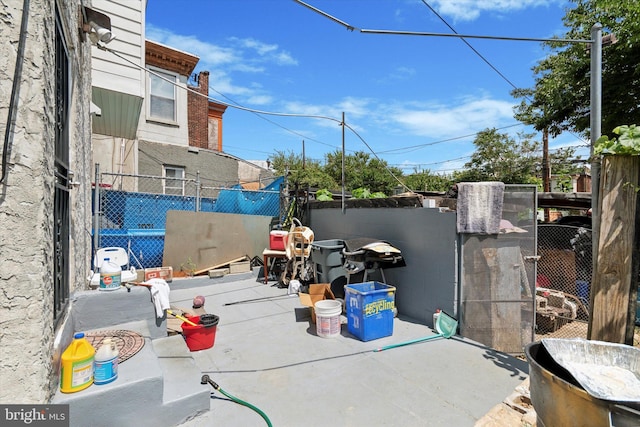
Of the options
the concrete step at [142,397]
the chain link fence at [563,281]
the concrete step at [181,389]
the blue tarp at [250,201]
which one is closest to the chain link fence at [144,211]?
the blue tarp at [250,201]

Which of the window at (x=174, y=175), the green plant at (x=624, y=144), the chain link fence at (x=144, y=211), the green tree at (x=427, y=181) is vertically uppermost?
the green tree at (x=427, y=181)

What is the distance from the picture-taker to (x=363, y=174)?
25.1 meters

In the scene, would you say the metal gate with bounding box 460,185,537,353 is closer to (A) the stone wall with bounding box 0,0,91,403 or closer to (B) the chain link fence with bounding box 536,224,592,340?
(B) the chain link fence with bounding box 536,224,592,340

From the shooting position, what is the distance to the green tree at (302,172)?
2253 centimetres

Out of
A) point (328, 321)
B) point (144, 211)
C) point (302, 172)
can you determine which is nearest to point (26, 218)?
point (328, 321)

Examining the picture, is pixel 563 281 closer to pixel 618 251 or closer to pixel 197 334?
pixel 618 251

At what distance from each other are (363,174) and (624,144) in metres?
22.6

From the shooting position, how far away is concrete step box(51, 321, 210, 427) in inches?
80.7

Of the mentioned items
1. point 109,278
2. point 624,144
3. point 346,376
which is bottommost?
point 346,376

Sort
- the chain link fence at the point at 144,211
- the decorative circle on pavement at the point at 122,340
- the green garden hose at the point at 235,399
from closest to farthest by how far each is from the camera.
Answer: the green garden hose at the point at 235,399 < the decorative circle on pavement at the point at 122,340 < the chain link fence at the point at 144,211

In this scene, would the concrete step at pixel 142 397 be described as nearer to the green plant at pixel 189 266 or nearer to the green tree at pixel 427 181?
the green plant at pixel 189 266

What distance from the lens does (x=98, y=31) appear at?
3.90 meters

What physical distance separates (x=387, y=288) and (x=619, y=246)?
245cm
